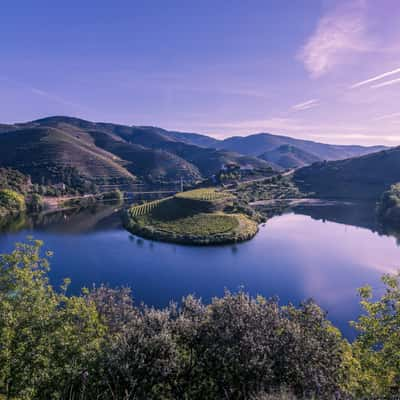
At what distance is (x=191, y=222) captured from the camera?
242 feet

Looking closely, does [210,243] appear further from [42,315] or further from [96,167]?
[96,167]

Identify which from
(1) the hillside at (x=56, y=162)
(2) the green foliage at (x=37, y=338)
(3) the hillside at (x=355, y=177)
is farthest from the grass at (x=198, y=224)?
(1) the hillside at (x=56, y=162)

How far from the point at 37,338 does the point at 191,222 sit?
6168cm

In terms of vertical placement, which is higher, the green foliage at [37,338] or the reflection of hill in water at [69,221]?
the green foliage at [37,338]

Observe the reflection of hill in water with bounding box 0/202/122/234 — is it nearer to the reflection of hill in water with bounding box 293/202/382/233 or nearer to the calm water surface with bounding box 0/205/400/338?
the calm water surface with bounding box 0/205/400/338

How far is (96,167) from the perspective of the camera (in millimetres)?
183500

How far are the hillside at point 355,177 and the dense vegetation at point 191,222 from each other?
70069 mm

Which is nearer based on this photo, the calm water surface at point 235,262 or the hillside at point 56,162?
the calm water surface at point 235,262

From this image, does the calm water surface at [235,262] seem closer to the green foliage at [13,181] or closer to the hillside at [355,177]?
the green foliage at [13,181]

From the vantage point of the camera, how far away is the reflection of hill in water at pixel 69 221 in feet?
250

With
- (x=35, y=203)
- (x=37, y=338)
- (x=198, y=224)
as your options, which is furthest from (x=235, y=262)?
(x=35, y=203)

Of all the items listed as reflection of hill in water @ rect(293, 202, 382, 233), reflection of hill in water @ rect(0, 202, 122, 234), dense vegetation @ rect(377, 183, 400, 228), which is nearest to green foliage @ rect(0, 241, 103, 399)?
reflection of hill in water @ rect(0, 202, 122, 234)

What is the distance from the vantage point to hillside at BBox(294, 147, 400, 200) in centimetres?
13100

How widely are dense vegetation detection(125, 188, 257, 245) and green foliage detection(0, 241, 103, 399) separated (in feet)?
160
